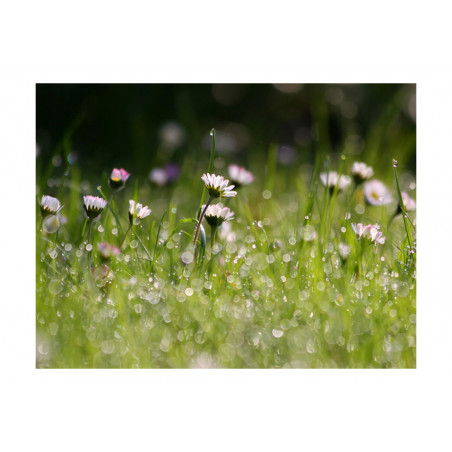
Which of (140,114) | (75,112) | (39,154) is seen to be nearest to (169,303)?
(39,154)

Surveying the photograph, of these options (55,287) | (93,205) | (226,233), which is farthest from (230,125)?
(55,287)

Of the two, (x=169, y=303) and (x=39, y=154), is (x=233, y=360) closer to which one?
(x=169, y=303)

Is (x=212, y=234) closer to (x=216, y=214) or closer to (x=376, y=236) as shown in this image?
(x=216, y=214)

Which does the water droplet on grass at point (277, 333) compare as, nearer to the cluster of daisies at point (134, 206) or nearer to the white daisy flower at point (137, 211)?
the cluster of daisies at point (134, 206)

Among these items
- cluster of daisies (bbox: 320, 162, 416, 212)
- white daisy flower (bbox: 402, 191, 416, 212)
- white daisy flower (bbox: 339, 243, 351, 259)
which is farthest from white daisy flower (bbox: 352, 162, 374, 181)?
white daisy flower (bbox: 339, 243, 351, 259)

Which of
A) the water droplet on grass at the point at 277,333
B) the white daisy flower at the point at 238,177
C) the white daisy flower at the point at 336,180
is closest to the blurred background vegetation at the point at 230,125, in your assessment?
the white daisy flower at the point at 238,177

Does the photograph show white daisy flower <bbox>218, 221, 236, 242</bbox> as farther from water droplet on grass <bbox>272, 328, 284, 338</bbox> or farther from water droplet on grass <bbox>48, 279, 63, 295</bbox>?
water droplet on grass <bbox>48, 279, 63, 295</bbox>
